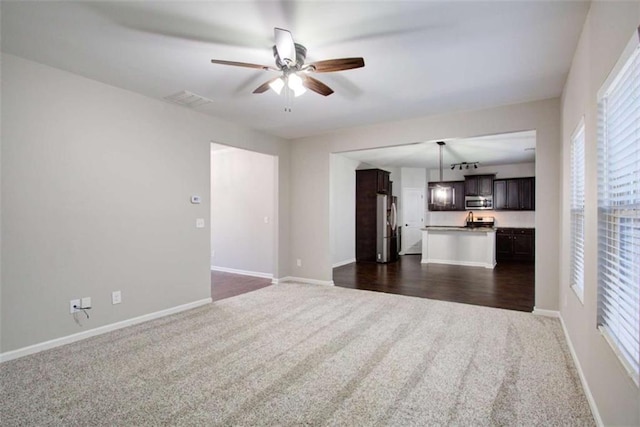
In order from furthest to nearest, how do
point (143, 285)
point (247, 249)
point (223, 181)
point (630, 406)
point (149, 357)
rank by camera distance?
point (223, 181) < point (247, 249) < point (143, 285) < point (149, 357) < point (630, 406)

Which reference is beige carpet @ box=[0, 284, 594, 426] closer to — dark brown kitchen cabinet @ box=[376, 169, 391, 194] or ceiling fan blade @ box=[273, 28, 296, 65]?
ceiling fan blade @ box=[273, 28, 296, 65]

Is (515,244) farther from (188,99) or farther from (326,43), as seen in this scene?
(188,99)

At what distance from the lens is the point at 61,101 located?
9.83 ft

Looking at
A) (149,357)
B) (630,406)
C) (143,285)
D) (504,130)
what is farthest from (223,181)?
(630,406)

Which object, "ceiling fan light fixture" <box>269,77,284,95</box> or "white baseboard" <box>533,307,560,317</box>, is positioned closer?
"ceiling fan light fixture" <box>269,77,284,95</box>

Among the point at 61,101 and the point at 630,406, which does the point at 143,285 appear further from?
the point at 630,406

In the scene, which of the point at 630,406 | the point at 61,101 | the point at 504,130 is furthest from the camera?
the point at 504,130

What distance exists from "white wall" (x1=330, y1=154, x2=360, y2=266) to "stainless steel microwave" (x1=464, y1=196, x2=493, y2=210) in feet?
11.2

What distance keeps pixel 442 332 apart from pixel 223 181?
527cm

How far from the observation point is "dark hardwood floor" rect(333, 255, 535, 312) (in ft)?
14.9

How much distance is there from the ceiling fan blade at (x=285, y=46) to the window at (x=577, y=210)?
2.25 m

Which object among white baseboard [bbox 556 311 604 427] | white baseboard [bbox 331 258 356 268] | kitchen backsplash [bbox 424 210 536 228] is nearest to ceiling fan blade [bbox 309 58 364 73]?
white baseboard [bbox 556 311 604 427]

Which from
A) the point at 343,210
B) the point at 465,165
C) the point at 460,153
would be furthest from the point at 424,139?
the point at 465,165

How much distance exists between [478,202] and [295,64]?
26.3ft
